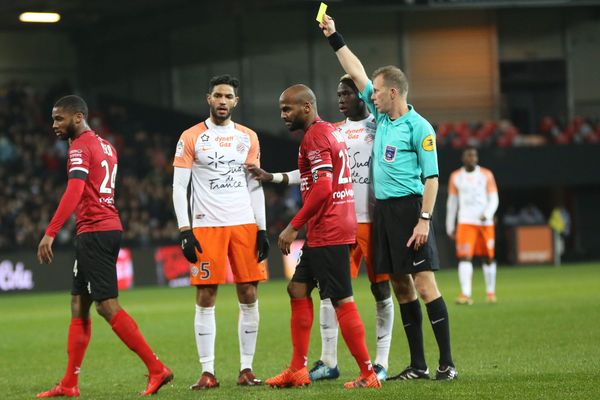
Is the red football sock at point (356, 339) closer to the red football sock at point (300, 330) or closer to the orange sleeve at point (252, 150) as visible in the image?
the red football sock at point (300, 330)

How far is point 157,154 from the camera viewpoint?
35.5m

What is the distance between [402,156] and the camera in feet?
31.2

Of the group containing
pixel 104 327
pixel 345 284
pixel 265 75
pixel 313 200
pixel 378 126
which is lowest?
pixel 104 327

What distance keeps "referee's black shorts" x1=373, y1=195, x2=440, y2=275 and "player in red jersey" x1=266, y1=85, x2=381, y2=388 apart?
0.93ft

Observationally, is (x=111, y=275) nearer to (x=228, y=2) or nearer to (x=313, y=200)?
(x=313, y=200)

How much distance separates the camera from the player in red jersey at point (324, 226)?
912cm

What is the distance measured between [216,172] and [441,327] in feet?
7.65

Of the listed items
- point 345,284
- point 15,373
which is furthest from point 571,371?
point 15,373

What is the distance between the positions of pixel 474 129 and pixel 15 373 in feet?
93.5

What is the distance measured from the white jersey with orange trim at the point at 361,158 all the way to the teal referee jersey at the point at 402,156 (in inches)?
22.7

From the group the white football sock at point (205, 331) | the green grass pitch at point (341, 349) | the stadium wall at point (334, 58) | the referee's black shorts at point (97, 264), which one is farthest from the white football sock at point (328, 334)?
the stadium wall at point (334, 58)

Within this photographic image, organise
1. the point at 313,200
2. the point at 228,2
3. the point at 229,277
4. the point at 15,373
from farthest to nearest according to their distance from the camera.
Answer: the point at 228,2
the point at 229,277
the point at 15,373
the point at 313,200

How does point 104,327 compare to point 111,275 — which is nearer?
point 111,275

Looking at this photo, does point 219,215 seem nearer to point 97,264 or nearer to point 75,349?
point 97,264
